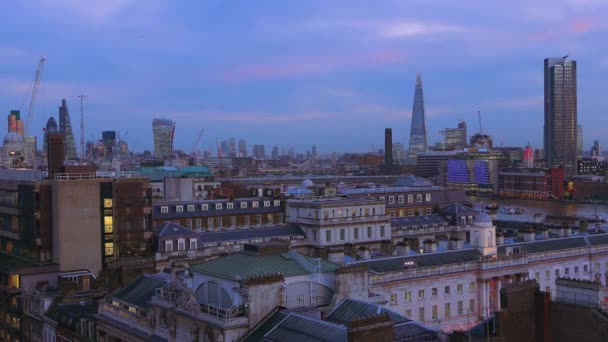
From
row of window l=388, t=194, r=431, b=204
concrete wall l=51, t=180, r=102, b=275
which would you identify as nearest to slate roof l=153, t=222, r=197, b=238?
concrete wall l=51, t=180, r=102, b=275

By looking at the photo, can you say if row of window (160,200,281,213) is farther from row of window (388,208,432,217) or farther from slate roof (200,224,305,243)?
row of window (388,208,432,217)

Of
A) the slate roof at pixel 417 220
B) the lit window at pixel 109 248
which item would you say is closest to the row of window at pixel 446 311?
the lit window at pixel 109 248

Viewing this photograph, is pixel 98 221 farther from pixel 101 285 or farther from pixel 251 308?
pixel 251 308

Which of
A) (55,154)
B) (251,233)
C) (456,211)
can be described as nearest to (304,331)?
(251,233)

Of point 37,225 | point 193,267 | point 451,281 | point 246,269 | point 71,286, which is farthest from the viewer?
point 37,225

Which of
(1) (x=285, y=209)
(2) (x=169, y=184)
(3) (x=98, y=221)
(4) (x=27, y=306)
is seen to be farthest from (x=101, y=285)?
(2) (x=169, y=184)

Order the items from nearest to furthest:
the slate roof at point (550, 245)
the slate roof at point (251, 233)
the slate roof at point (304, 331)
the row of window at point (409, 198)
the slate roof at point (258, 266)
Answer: the slate roof at point (304, 331) < the slate roof at point (258, 266) < the slate roof at point (550, 245) < the slate roof at point (251, 233) < the row of window at point (409, 198)

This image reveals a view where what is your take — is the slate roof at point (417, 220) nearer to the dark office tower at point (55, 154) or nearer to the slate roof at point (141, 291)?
the dark office tower at point (55, 154)
